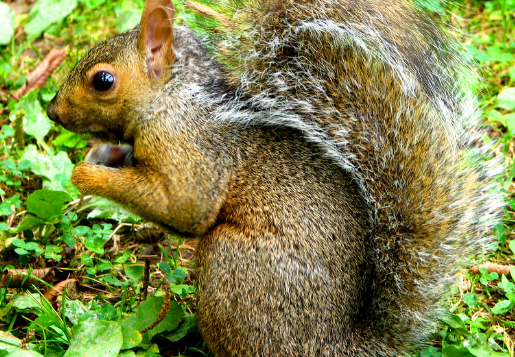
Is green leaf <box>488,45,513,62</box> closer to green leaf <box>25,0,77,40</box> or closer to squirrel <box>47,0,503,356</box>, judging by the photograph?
squirrel <box>47,0,503,356</box>

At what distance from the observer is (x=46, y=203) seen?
102 inches

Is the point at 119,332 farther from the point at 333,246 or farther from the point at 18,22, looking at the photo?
the point at 18,22

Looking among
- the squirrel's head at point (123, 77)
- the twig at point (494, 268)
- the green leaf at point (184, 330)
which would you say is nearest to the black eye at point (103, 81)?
the squirrel's head at point (123, 77)

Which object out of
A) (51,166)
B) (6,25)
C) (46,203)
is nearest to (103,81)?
(46,203)

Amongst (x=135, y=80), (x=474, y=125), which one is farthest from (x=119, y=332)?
(x=474, y=125)

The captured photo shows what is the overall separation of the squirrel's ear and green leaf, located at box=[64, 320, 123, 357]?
0.89m

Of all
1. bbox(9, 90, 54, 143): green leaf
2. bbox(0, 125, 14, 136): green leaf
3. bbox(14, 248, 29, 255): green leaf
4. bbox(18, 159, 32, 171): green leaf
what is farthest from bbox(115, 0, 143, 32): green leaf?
bbox(14, 248, 29, 255): green leaf

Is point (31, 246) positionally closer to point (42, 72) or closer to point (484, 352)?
point (42, 72)

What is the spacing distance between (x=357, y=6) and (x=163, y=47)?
704 mm

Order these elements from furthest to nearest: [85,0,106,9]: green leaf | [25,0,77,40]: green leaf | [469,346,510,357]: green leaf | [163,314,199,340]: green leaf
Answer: [85,0,106,9]: green leaf → [25,0,77,40]: green leaf → [163,314,199,340]: green leaf → [469,346,510,357]: green leaf

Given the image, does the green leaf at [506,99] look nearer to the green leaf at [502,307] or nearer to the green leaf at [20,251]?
the green leaf at [502,307]

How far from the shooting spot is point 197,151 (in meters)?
2.26

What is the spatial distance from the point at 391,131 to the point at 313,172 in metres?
0.30

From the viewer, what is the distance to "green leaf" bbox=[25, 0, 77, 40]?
3828mm
